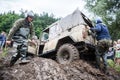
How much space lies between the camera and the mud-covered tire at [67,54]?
34.6 ft

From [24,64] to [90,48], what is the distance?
100 inches

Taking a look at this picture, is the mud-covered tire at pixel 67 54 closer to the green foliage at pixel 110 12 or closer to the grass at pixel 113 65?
the grass at pixel 113 65

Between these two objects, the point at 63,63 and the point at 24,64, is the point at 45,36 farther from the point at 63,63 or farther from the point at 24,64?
the point at 24,64

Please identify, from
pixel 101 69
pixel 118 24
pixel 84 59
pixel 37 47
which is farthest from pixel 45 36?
pixel 118 24

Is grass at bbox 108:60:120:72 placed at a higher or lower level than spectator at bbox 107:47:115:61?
lower

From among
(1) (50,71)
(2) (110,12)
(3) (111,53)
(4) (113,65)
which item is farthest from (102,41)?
(2) (110,12)

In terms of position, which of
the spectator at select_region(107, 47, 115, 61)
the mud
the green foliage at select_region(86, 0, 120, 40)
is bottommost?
the mud

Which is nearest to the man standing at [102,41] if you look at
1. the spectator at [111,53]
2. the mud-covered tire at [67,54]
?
the mud-covered tire at [67,54]

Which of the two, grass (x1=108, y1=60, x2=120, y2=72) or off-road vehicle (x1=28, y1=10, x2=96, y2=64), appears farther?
grass (x1=108, y1=60, x2=120, y2=72)

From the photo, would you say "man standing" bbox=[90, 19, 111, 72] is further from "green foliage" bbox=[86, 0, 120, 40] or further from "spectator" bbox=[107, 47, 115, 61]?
"green foliage" bbox=[86, 0, 120, 40]

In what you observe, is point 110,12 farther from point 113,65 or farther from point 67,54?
point 67,54

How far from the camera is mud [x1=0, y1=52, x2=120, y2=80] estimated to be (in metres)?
8.95

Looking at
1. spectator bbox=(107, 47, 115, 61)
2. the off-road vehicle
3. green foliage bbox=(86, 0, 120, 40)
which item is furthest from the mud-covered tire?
green foliage bbox=(86, 0, 120, 40)

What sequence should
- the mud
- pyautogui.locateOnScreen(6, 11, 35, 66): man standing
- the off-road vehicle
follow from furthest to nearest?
the off-road vehicle
pyautogui.locateOnScreen(6, 11, 35, 66): man standing
the mud
